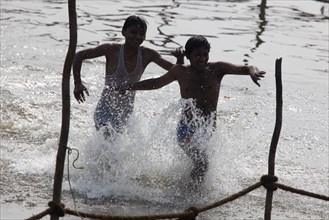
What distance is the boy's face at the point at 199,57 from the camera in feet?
19.7

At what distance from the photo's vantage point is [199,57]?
605 centimetres

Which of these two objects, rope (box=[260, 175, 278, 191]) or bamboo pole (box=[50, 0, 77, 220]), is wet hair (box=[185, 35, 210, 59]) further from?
bamboo pole (box=[50, 0, 77, 220])

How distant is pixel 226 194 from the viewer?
6.28 m

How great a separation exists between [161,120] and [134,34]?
0.79m

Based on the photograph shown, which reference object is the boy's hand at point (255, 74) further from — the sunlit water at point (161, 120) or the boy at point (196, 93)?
the sunlit water at point (161, 120)

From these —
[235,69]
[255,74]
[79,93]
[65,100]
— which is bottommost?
[79,93]

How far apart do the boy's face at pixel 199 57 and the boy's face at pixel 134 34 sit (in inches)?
24.6

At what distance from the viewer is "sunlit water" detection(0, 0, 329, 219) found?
6.10 metres

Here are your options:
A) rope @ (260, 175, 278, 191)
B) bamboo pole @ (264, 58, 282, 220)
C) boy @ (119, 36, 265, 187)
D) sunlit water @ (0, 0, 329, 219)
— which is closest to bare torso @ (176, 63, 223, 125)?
boy @ (119, 36, 265, 187)

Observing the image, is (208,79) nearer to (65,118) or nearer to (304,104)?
(65,118)

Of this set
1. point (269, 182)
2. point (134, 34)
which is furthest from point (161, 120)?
point (269, 182)

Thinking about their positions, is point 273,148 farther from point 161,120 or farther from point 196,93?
point 161,120

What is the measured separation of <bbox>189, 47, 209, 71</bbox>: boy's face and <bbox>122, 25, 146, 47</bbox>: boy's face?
63 cm

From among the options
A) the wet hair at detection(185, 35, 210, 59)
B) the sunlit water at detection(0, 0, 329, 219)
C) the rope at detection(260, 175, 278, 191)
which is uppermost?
the wet hair at detection(185, 35, 210, 59)
